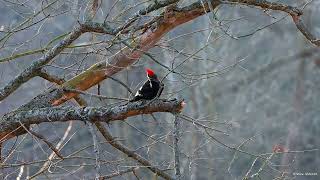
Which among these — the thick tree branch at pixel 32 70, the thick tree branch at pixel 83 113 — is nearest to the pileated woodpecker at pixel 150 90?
the thick tree branch at pixel 83 113

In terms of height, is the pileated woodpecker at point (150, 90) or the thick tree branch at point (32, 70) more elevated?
the thick tree branch at point (32, 70)

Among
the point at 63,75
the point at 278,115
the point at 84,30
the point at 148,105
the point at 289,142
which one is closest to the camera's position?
the point at 148,105

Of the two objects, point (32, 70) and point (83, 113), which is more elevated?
point (32, 70)

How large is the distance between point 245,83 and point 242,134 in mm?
2278

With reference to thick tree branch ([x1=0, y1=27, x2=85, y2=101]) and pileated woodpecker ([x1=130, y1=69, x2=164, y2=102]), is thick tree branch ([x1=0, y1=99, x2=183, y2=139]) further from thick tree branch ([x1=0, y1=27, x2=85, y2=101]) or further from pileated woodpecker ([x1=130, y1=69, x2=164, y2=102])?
thick tree branch ([x1=0, y1=27, x2=85, y2=101])

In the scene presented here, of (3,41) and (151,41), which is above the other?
(3,41)

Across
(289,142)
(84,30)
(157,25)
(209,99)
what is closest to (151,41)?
(157,25)

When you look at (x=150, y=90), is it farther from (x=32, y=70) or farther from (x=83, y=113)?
(x=32, y=70)

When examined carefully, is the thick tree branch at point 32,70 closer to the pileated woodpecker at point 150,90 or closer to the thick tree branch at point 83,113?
the thick tree branch at point 83,113

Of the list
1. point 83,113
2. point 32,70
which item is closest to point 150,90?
point 83,113

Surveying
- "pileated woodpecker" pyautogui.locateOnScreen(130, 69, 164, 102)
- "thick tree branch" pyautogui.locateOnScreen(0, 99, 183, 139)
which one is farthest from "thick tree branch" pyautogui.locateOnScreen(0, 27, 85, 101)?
"pileated woodpecker" pyautogui.locateOnScreen(130, 69, 164, 102)

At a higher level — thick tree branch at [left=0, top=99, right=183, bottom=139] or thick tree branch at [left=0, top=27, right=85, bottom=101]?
thick tree branch at [left=0, top=27, right=85, bottom=101]

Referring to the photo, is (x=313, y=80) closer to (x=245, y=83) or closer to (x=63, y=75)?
(x=245, y=83)

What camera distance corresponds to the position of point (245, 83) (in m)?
23.3
